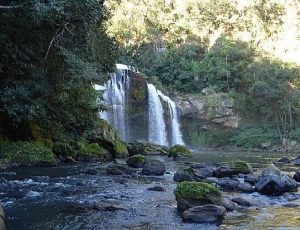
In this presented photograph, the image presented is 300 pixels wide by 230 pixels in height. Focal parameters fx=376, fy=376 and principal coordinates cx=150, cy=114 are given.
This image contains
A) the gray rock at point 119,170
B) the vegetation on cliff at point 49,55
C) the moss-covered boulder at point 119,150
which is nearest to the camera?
the vegetation on cliff at point 49,55

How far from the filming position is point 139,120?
139 feet

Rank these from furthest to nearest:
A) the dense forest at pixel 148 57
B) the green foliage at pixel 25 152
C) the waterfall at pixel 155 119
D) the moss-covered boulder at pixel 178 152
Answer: the waterfall at pixel 155 119, the moss-covered boulder at pixel 178 152, the green foliage at pixel 25 152, the dense forest at pixel 148 57

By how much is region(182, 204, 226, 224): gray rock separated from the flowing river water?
19 centimetres

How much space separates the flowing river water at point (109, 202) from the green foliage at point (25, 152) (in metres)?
3.22

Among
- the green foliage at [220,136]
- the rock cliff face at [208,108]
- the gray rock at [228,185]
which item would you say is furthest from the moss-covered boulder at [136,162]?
the green foliage at [220,136]

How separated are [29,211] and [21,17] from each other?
6201 millimetres

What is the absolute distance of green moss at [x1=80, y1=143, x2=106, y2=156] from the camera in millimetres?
22237

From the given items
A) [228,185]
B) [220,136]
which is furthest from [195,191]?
[220,136]

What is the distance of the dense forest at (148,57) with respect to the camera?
40.8 ft

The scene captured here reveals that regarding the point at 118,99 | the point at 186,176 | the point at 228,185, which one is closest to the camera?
the point at 228,185

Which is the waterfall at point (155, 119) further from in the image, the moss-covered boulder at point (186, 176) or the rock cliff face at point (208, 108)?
the moss-covered boulder at point (186, 176)

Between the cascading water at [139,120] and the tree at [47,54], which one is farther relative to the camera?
the cascading water at [139,120]

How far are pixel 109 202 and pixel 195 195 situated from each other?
232 cm

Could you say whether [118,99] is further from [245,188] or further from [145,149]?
[245,188]
